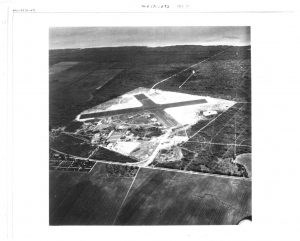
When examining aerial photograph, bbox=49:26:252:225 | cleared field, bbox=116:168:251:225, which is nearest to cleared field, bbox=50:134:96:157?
aerial photograph, bbox=49:26:252:225

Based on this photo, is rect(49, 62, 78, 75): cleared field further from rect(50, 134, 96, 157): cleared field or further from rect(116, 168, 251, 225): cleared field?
rect(116, 168, 251, 225): cleared field

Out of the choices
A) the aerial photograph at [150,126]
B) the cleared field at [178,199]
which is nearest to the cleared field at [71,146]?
the aerial photograph at [150,126]

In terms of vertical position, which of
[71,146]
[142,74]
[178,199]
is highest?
[142,74]

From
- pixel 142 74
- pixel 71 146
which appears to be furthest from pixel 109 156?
pixel 142 74

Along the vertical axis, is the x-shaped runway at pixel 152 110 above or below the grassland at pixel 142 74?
below

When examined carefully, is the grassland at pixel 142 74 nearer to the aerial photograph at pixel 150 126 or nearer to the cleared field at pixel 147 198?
the aerial photograph at pixel 150 126

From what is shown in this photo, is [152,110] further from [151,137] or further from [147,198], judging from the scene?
[147,198]
